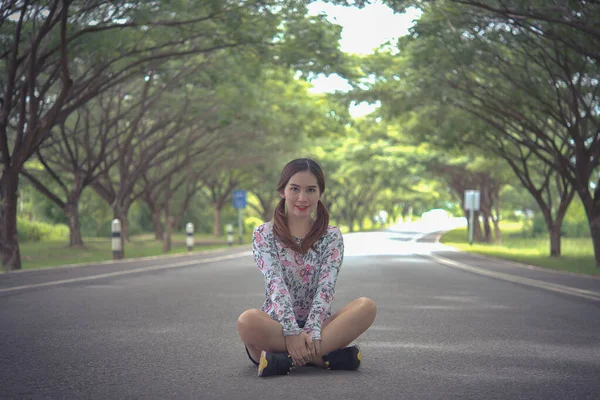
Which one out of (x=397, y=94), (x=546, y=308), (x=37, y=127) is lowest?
(x=546, y=308)

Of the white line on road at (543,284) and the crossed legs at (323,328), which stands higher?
the crossed legs at (323,328)

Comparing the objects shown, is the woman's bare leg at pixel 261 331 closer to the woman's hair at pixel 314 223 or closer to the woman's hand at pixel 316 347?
the woman's hand at pixel 316 347

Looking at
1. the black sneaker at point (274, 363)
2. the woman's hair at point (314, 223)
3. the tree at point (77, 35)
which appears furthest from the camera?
the tree at point (77, 35)

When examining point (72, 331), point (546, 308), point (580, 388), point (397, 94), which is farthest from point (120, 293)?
point (397, 94)

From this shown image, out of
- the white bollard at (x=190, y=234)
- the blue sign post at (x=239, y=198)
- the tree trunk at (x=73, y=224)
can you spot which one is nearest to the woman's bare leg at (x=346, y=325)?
the white bollard at (x=190, y=234)

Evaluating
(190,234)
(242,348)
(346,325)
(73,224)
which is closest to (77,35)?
(242,348)

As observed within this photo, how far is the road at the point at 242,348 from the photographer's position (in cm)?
480

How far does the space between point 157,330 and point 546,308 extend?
5.08 m

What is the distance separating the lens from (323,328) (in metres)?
5.07

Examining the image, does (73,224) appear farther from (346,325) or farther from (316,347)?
(316,347)

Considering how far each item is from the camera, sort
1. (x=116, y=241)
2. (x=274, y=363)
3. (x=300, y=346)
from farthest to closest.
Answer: (x=116, y=241), (x=274, y=363), (x=300, y=346)

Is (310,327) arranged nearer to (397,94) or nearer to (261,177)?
(397,94)

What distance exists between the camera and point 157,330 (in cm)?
739

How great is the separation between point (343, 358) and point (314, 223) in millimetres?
966
